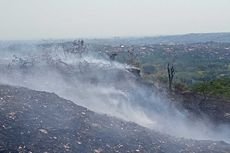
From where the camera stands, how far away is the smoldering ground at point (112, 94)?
19.8 meters

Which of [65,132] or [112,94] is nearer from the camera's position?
[65,132]

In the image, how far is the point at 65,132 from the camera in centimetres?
1216

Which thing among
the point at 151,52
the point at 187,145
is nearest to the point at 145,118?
the point at 187,145

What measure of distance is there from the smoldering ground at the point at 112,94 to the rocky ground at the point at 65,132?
339cm

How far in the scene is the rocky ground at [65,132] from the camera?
11.1 metres

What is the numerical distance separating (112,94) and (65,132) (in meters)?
9.78

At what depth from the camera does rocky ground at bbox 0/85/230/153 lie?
435 inches

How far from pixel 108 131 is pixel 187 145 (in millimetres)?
2990

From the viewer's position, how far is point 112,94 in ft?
71.6

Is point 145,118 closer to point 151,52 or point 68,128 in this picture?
point 68,128

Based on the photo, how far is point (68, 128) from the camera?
12.6 metres

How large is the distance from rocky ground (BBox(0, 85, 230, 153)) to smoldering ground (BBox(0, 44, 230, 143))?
339 centimetres

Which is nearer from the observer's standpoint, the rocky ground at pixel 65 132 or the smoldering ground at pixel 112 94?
the rocky ground at pixel 65 132

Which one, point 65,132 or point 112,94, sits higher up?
point 65,132
